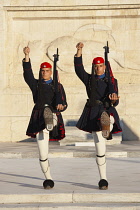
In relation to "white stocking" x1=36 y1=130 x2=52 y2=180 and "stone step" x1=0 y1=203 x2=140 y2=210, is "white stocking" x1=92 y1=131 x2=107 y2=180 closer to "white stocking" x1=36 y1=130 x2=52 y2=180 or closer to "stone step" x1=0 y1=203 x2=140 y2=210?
"white stocking" x1=36 y1=130 x2=52 y2=180

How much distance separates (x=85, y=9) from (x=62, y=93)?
352 inches

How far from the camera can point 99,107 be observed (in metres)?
7.45

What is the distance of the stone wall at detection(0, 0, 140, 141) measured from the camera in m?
16.0

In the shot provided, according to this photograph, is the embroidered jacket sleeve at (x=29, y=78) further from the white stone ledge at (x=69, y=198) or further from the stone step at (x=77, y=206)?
the stone step at (x=77, y=206)

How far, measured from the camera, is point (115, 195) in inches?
272

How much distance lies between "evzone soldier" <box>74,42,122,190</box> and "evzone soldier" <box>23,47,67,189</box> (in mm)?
331

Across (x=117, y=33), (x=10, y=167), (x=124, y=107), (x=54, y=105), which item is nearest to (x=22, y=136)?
(x=124, y=107)

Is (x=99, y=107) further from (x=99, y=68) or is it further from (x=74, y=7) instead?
(x=74, y=7)

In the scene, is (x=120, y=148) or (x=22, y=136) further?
(x=22, y=136)

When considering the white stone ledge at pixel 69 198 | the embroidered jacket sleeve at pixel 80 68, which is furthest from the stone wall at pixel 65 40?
the white stone ledge at pixel 69 198

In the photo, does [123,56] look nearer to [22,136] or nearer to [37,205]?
[22,136]

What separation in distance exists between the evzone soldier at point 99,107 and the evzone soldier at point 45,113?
0.33 metres

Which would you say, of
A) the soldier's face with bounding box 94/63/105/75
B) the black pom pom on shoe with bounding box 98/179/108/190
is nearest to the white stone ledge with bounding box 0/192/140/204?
the black pom pom on shoe with bounding box 98/179/108/190

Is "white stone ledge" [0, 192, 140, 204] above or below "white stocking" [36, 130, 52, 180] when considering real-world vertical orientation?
below
